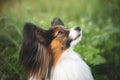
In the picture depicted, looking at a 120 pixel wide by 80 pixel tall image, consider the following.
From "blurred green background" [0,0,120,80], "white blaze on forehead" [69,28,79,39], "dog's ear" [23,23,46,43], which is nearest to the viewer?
"dog's ear" [23,23,46,43]

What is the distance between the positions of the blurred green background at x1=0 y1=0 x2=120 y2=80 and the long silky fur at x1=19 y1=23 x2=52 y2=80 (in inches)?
19.6

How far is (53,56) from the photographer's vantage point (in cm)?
339

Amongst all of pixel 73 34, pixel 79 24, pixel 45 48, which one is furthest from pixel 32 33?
pixel 79 24

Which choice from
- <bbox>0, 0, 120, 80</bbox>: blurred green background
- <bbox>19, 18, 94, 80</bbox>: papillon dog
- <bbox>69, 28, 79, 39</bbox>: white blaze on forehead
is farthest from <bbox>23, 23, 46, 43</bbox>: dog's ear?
<bbox>0, 0, 120, 80</bbox>: blurred green background

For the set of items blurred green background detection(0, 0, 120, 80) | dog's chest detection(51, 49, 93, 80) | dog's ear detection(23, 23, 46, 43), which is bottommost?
dog's chest detection(51, 49, 93, 80)

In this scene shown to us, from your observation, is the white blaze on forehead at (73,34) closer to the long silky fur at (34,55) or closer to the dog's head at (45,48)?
the dog's head at (45,48)

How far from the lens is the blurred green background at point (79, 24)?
4164 mm

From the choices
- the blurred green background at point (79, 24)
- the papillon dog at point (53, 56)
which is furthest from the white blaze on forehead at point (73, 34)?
the blurred green background at point (79, 24)

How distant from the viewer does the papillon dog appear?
130 inches

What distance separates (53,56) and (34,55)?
149 millimetres

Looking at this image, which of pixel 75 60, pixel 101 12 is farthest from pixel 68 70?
pixel 101 12

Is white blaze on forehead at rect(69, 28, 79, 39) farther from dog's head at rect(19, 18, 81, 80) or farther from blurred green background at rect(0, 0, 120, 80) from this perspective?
blurred green background at rect(0, 0, 120, 80)

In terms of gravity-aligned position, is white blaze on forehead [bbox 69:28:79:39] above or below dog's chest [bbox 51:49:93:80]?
above

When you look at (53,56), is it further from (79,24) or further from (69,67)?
(79,24)
